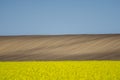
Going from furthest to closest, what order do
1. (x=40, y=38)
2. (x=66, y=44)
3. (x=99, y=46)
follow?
(x=40, y=38), (x=66, y=44), (x=99, y=46)

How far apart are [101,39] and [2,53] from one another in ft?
34.1

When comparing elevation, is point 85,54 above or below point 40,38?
below

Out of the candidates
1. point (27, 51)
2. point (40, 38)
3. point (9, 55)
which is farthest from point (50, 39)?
point (9, 55)

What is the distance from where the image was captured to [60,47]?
29.5m

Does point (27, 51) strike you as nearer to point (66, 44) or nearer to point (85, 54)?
point (66, 44)

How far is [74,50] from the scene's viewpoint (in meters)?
28.6

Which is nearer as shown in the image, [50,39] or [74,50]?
[74,50]

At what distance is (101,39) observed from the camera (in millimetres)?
29438

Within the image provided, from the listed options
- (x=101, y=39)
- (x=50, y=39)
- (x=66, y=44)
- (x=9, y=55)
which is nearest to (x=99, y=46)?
(x=101, y=39)

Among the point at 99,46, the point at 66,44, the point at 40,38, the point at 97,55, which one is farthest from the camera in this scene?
the point at 40,38

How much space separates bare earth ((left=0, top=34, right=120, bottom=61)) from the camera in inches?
1048

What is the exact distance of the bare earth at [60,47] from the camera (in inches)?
1048

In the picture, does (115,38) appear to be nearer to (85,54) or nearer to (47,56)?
(85,54)

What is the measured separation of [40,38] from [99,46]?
24.5 feet
